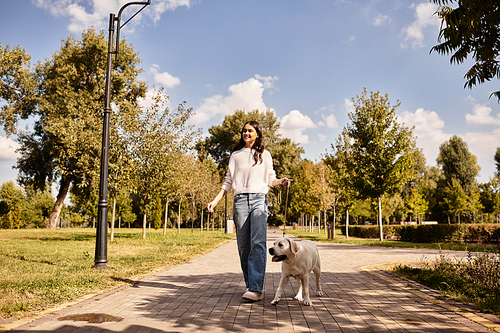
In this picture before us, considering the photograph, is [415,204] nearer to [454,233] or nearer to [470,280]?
[454,233]

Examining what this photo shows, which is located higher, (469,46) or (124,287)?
(469,46)

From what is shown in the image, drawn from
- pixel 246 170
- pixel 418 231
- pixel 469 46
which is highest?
pixel 469 46

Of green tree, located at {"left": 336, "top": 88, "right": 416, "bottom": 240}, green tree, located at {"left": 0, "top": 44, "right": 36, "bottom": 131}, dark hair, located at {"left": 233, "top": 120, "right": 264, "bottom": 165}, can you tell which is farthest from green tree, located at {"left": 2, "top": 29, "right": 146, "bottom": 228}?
dark hair, located at {"left": 233, "top": 120, "right": 264, "bottom": 165}

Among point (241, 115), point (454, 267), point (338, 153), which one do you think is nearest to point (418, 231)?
point (338, 153)

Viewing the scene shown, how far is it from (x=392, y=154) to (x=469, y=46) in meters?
9.21

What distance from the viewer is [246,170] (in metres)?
5.11

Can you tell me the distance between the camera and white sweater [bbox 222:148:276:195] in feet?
16.5

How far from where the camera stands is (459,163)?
48188mm

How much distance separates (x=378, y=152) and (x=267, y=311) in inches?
683

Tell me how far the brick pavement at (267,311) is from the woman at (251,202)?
414 mm

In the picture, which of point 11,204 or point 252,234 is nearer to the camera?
point 252,234

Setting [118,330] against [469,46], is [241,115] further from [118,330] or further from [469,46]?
[118,330]

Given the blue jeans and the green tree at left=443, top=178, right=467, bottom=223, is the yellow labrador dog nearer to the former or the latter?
the blue jeans

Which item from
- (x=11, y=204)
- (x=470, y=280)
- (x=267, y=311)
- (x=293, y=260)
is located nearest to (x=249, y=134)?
(x=293, y=260)
